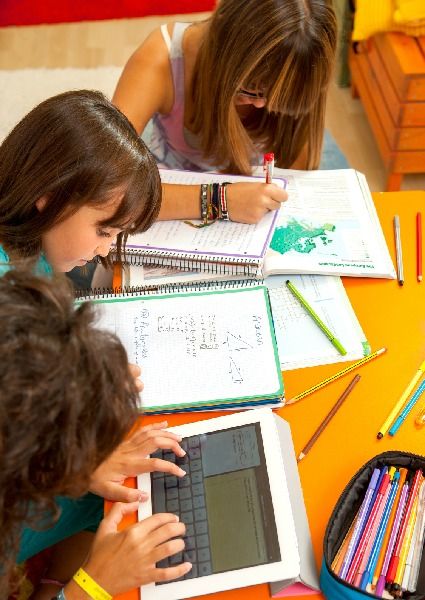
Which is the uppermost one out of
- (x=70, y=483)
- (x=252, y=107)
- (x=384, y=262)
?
(x=252, y=107)

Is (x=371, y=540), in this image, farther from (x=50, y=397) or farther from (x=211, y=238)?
(x=211, y=238)

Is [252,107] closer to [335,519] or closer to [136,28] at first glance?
[335,519]

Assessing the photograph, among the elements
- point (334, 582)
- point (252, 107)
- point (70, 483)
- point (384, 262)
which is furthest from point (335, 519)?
point (252, 107)

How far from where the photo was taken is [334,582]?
2.41 ft

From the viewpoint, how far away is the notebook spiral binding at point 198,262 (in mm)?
1096

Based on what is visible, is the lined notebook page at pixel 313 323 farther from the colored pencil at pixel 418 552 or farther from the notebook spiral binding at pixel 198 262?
the colored pencil at pixel 418 552

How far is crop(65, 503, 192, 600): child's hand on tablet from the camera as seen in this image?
2.50 feet

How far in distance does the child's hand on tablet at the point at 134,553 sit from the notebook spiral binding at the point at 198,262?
442mm

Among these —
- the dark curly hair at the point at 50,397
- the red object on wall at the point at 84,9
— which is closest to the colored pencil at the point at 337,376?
the dark curly hair at the point at 50,397

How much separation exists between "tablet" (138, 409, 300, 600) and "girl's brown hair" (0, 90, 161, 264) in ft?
1.18

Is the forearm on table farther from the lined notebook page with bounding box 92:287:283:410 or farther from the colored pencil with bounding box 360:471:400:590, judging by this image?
the colored pencil with bounding box 360:471:400:590

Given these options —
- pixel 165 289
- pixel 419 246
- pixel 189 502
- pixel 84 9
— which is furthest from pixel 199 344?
pixel 84 9

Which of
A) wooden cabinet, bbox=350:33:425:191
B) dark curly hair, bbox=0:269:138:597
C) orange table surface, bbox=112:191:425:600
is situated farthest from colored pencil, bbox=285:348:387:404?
wooden cabinet, bbox=350:33:425:191

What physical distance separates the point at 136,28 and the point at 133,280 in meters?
2.31
